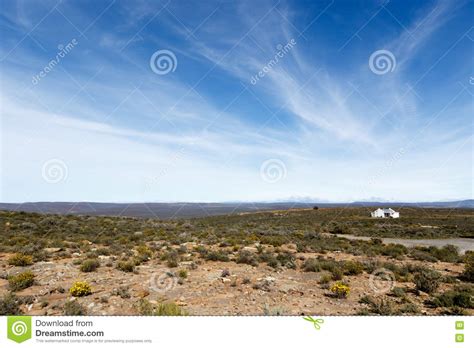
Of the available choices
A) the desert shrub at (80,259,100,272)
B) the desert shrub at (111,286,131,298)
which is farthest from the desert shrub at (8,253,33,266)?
the desert shrub at (111,286,131,298)

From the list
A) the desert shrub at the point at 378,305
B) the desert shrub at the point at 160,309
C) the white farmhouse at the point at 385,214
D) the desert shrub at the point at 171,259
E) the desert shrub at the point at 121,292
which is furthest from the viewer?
the white farmhouse at the point at 385,214

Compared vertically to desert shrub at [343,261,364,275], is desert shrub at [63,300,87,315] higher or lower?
higher

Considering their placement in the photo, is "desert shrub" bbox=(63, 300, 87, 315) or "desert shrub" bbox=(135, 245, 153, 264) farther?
"desert shrub" bbox=(135, 245, 153, 264)

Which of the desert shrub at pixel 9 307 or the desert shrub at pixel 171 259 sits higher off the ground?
the desert shrub at pixel 9 307

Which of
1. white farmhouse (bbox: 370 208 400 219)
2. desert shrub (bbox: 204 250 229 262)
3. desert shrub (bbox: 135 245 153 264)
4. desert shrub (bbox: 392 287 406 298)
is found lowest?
white farmhouse (bbox: 370 208 400 219)

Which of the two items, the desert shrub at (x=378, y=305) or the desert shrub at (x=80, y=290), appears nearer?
the desert shrub at (x=378, y=305)

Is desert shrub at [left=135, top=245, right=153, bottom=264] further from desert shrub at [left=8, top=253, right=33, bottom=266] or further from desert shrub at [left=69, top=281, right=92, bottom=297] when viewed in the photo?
desert shrub at [left=8, top=253, right=33, bottom=266]

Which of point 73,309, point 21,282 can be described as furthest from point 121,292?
point 21,282

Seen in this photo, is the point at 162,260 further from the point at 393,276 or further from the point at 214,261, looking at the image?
the point at 393,276

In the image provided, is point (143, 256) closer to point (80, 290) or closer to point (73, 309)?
point (80, 290)

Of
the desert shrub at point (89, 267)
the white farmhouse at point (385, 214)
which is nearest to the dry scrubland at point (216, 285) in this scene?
the desert shrub at point (89, 267)

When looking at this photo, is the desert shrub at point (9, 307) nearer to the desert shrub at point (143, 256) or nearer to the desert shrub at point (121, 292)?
the desert shrub at point (121, 292)

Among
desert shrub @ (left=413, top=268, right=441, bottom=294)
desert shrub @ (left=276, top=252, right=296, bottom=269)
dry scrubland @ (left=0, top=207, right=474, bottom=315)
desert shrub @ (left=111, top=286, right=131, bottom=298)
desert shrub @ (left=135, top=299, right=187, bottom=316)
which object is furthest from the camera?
desert shrub @ (left=276, top=252, right=296, bottom=269)
